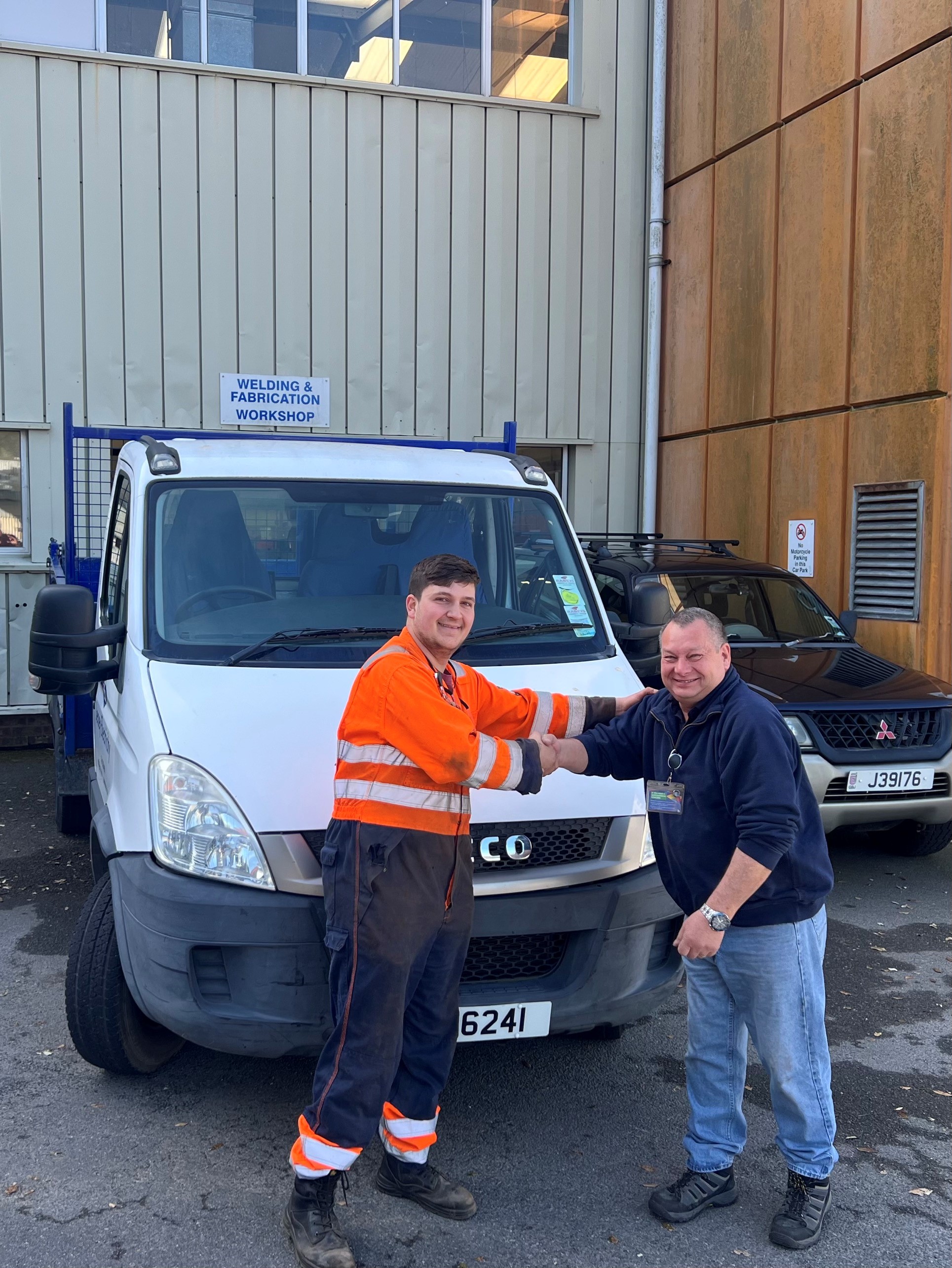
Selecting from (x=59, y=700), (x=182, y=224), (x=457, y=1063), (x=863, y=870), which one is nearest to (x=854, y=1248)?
(x=457, y=1063)

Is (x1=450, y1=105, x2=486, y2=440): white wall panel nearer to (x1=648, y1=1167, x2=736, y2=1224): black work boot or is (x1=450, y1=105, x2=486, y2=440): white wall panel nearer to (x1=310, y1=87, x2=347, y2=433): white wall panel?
(x1=310, y1=87, x2=347, y2=433): white wall panel

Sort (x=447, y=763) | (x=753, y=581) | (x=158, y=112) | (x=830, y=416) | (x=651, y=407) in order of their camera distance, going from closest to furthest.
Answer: (x=447, y=763) < (x=753, y=581) < (x=830, y=416) < (x=158, y=112) < (x=651, y=407)

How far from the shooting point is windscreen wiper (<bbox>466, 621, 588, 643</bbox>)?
4.10 m

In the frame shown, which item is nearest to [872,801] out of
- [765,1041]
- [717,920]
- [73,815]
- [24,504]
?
[765,1041]

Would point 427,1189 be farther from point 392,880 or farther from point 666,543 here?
point 666,543

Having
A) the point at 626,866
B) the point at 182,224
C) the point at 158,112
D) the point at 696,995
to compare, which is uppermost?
the point at 158,112

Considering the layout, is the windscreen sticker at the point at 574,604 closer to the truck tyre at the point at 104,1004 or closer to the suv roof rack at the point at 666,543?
the truck tyre at the point at 104,1004

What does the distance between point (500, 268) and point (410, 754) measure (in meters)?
8.71

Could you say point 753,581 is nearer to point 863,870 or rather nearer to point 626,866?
point 863,870

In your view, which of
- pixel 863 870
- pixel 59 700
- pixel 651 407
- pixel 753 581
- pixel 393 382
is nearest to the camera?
pixel 59 700

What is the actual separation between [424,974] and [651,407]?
9.01 m

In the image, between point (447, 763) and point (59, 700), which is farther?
point (59, 700)

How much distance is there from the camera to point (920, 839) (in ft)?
22.5

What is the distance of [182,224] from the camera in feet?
32.7
